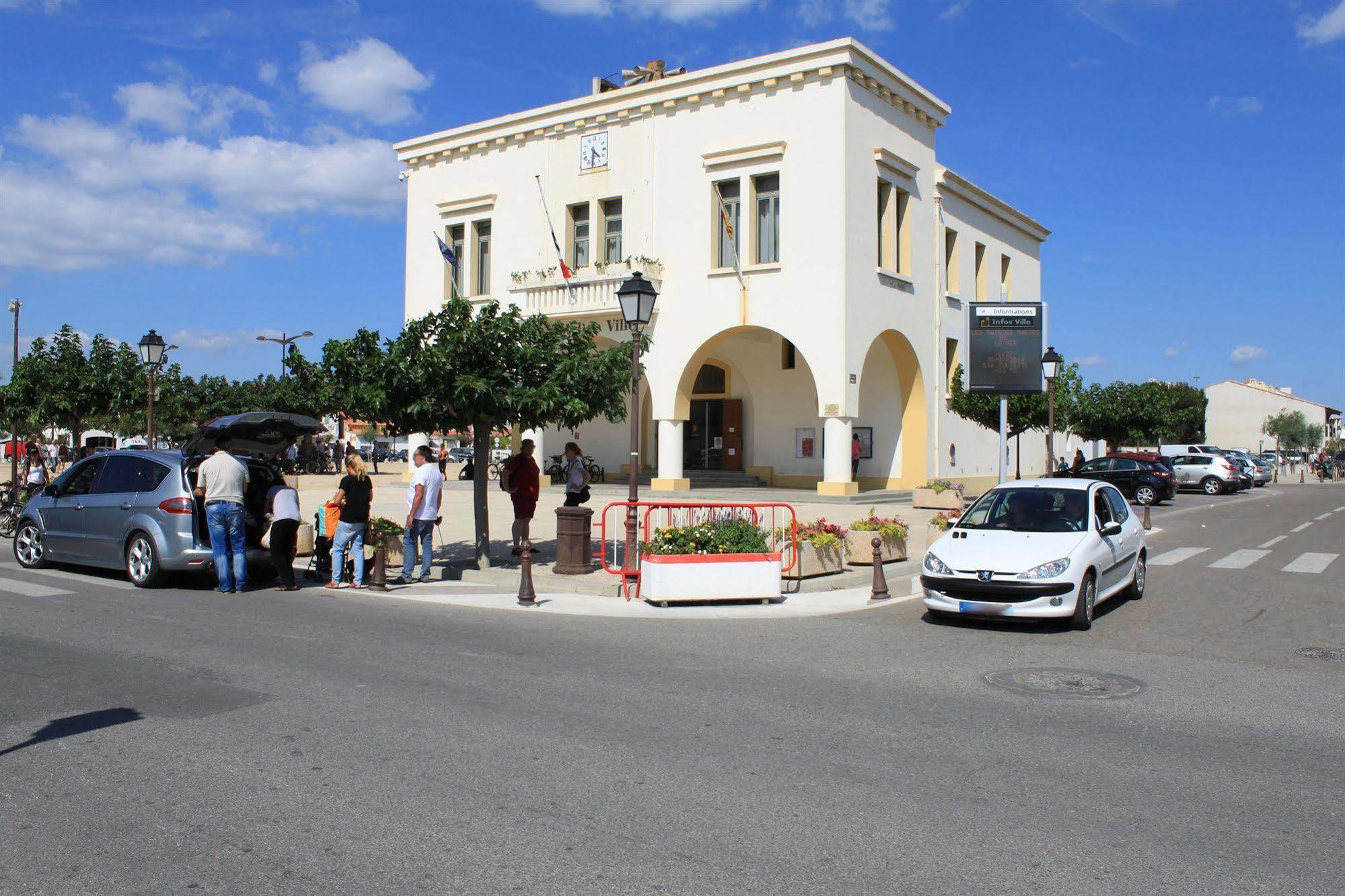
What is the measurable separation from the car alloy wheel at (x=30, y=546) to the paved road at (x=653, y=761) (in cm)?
442

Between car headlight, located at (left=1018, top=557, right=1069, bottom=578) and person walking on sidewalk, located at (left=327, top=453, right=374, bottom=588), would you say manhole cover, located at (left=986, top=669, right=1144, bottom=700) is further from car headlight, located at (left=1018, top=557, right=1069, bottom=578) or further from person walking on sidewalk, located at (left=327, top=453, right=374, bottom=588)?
person walking on sidewalk, located at (left=327, top=453, right=374, bottom=588)

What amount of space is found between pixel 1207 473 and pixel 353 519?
35878 millimetres

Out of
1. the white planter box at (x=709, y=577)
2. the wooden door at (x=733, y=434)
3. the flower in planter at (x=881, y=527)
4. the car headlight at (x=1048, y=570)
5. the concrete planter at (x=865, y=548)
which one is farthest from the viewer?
the wooden door at (x=733, y=434)

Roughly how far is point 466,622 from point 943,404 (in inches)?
958

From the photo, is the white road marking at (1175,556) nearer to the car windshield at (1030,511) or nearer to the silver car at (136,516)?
the car windshield at (1030,511)

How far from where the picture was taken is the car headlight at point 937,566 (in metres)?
9.93

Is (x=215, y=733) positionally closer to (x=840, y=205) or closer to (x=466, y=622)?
(x=466, y=622)

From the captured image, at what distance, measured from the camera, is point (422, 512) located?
12.7 m

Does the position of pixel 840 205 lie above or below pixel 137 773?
above

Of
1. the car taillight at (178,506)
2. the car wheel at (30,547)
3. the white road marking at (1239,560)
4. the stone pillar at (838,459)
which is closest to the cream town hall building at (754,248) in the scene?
the stone pillar at (838,459)

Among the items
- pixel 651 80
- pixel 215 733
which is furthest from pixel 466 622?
pixel 651 80

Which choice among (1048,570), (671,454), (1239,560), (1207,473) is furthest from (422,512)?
(1207,473)

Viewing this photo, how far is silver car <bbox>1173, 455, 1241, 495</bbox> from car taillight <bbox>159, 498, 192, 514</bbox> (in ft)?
119

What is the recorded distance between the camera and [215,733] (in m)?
5.77
